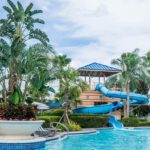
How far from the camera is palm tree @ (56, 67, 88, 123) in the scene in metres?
29.5

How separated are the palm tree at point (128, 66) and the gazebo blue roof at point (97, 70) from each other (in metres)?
5.06

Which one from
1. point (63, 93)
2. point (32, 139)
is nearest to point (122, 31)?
point (63, 93)

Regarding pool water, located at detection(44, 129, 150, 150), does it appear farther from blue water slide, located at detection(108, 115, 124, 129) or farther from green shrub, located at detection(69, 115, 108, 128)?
blue water slide, located at detection(108, 115, 124, 129)

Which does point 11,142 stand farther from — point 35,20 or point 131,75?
point 131,75

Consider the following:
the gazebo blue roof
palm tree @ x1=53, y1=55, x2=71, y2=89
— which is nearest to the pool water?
palm tree @ x1=53, y1=55, x2=71, y2=89

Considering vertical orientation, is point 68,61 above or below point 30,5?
below

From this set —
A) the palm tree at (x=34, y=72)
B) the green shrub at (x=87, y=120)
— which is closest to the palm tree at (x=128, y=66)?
the green shrub at (x=87, y=120)

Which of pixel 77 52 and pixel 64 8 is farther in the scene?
pixel 77 52

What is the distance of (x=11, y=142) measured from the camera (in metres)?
15.0

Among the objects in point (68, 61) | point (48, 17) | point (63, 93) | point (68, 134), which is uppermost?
point (48, 17)

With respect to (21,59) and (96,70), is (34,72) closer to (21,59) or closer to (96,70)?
(21,59)

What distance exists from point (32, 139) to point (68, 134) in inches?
316

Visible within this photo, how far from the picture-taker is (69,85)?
30016mm

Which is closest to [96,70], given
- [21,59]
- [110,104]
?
[110,104]
